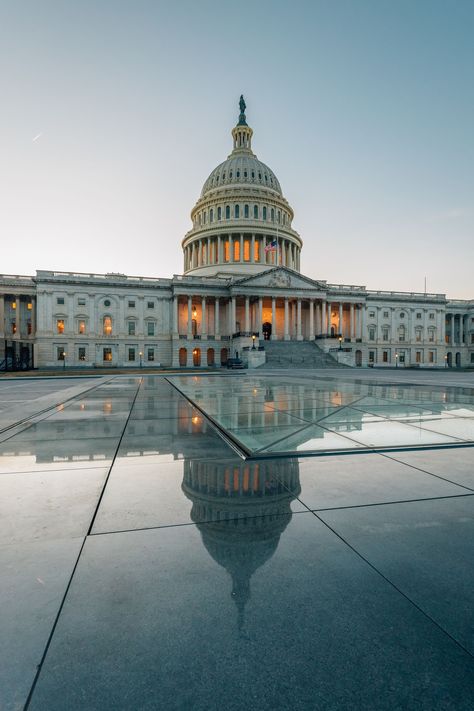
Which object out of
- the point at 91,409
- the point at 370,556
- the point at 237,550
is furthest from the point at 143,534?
the point at 91,409

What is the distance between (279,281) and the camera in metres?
73.4

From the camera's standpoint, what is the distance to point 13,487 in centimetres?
454

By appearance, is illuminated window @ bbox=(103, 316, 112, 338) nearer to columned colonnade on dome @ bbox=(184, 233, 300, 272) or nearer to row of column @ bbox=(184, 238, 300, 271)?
columned colonnade on dome @ bbox=(184, 233, 300, 272)

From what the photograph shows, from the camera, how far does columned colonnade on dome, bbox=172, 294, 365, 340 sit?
73188 millimetres

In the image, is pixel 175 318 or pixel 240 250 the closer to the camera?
pixel 175 318

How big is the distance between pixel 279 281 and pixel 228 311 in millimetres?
12224

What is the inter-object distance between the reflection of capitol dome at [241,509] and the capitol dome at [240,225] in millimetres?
79318

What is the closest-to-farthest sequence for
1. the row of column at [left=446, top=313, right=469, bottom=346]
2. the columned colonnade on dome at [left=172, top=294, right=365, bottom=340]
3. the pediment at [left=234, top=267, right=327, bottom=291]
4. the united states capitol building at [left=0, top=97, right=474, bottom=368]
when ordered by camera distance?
1. the united states capitol building at [left=0, top=97, right=474, bottom=368]
2. the pediment at [left=234, top=267, right=327, bottom=291]
3. the columned colonnade on dome at [left=172, top=294, right=365, bottom=340]
4. the row of column at [left=446, top=313, right=469, bottom=346]

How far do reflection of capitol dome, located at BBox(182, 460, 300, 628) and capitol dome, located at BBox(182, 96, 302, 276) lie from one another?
79.3 m

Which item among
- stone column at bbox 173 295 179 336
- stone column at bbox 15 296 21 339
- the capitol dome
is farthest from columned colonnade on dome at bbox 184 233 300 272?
stone column at bbox 15 296 21 339

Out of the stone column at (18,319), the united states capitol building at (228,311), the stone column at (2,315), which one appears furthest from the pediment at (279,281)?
the stone column at (2,315)

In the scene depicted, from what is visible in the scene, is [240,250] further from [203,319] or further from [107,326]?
[107,326]

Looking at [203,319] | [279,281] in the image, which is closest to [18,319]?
[203,319]

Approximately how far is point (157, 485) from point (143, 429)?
3.72 meters
